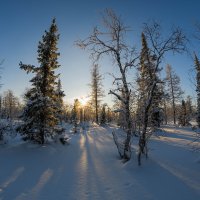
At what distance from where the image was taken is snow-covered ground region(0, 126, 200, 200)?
307 inches

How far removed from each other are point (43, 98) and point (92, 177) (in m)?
7.98

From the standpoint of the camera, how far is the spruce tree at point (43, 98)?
16156 mm

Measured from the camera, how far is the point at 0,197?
7555 millimetres

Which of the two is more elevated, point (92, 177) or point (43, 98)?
point (43, 98)

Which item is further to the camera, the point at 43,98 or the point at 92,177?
the point at 43,98

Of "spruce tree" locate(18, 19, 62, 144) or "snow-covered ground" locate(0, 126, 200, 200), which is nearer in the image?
"snow-covered ground" locate(0, 126, 200, 200)

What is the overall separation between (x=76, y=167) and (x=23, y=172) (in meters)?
2.61

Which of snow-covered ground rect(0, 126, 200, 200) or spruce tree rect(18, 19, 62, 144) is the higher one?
spruce tree rect(18, 19, 62, 144)

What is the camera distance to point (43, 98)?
16.1m

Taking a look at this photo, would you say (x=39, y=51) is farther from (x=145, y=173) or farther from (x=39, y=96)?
(x=145, y=173)

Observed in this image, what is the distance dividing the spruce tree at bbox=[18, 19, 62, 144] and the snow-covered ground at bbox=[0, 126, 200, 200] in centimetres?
222

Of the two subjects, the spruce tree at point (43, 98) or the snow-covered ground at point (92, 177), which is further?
the spruce tree at point (43, 98)

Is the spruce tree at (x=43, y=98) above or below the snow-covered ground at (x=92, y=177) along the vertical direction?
above

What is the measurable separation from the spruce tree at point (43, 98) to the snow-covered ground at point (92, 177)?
2.22 meters
